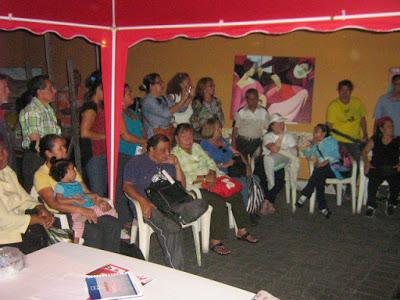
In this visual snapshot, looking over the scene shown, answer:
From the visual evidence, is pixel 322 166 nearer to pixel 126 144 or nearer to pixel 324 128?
pixel 324 128

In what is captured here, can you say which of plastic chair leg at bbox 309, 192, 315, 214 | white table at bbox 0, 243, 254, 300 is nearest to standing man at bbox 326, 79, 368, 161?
plastic chair leg at bbox 309, 192, 315, 214

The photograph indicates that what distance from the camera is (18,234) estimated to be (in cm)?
289

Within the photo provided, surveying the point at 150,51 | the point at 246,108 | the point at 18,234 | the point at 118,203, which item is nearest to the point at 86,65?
the point at 150,51

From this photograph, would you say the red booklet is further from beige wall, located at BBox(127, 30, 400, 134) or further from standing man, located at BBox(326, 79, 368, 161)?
beige wall, located at BBox(127, 30, 400, 134)

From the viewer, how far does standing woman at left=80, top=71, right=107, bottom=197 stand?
4.27 meters

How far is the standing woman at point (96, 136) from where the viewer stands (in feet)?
14.0

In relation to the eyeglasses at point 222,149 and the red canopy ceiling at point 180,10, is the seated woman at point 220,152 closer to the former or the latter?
the eyeglasses at point 222,149

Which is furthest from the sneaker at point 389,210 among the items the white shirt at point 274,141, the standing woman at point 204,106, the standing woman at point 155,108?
the standing woman at point 155,108

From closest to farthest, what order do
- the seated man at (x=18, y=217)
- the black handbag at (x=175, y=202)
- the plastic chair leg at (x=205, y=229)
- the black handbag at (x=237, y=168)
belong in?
the seated man at (x=18, y=217) → the black handbag at (x=175, y=202) → the plastic chair leg at (x=205, y=229) → the black handbag at (x=237, y=168)

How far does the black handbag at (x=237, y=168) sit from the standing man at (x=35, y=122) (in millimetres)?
1889

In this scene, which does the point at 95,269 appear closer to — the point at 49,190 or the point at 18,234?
the point at 18,234

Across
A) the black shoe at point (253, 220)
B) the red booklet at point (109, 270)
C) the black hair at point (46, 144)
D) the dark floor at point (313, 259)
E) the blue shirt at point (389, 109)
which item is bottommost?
the dark floor at point (313, 259)

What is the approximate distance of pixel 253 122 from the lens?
5605 mm

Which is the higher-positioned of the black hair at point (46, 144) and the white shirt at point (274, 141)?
the black hair at point (46, 144)
